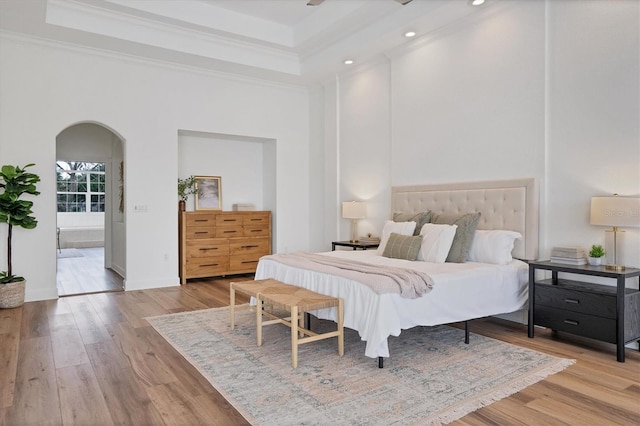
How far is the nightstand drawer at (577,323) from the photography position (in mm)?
3186

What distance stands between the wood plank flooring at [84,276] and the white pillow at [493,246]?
4.53 meters

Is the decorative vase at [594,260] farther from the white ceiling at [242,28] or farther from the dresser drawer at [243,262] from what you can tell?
the dresser drawer at [243,262]

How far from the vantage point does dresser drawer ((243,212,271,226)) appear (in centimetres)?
692

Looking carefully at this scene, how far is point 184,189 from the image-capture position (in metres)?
6.68

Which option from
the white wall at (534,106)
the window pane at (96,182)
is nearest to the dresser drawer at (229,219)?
the white wall at (534,106)

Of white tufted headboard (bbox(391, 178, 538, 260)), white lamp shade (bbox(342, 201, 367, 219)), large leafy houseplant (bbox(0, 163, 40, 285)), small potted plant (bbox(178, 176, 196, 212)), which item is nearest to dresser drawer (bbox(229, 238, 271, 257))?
small potted plant (bbox(178, 176, 196, 212))

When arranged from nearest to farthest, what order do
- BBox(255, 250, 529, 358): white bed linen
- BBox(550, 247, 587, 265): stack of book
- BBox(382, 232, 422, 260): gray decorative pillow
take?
BBox(255, 250, 529, 358): white bed linen, BBox(550, 247, 587, 265): stack of book, BBox(382, 232, 422, 260): gray decorative pillow

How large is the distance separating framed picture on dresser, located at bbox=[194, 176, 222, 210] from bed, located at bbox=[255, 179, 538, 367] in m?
2.90

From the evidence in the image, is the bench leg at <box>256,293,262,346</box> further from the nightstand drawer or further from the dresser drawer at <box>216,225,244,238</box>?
the dresser drawer at <box>216,225,244,238</box>

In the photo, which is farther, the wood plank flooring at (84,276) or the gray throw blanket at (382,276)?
the wood plank flooring at (84,276)

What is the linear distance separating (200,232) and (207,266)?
52 cm

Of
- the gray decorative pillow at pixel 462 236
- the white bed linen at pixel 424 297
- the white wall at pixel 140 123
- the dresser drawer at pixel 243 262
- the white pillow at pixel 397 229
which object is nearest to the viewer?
the white bed linen at pixel 424 297

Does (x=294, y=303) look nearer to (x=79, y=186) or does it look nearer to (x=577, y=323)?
(x=577, y=323)

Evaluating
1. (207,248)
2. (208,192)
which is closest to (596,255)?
(207,248)
